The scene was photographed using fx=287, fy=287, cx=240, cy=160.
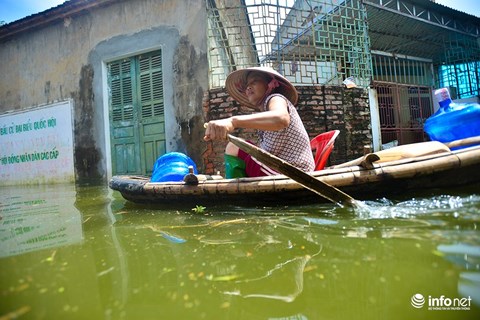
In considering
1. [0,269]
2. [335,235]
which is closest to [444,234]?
[335,235]

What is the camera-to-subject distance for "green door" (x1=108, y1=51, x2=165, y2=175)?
19.6 ft

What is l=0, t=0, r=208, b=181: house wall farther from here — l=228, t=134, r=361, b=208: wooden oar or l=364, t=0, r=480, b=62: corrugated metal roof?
l=364, t=0, r=480, b=62: corrugated metal roof

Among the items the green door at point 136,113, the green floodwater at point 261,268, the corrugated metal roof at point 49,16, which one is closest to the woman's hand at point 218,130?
the green floodwater at point 261,268

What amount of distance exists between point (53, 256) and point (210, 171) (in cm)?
388

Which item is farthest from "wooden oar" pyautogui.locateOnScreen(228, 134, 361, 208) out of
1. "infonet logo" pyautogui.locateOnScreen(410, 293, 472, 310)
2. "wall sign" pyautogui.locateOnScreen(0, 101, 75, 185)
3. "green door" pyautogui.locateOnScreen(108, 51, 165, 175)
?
"wall sign" pyautogui.locateOnScreen(0, 101, 75, 185)

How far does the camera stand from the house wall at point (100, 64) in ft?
17.9

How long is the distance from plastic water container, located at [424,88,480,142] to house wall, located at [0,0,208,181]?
3588 mm

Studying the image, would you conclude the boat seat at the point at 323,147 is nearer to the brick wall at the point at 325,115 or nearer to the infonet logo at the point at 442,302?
the infonet logo at the point at 442,302

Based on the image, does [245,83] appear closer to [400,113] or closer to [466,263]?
[466,263]

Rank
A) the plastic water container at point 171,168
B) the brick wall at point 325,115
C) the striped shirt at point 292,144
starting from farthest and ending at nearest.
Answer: the brick wall at point 325,115 → the plastic water container at point 171,168 → the striped shirt at point 292,144

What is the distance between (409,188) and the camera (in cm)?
185

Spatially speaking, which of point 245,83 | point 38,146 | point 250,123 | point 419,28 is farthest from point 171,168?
point 419,28

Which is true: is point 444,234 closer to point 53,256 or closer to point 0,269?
point 53,256

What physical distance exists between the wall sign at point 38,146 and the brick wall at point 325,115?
3875 mm
